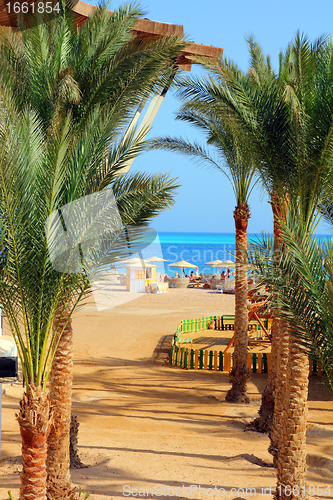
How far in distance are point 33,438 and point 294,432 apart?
326cm

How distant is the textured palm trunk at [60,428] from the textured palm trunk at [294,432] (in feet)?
9.21

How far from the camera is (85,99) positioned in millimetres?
6027

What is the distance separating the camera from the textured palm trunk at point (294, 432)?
5559 millimetres

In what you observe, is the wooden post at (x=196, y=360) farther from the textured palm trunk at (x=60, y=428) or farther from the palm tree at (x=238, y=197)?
the textured palm trunk at (x=60, y=428)

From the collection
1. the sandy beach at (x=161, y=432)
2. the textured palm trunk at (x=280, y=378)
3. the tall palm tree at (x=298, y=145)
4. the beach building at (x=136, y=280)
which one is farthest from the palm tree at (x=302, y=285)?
the beach building at (x=136, y=280)

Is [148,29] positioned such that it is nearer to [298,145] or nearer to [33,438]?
[298,145]

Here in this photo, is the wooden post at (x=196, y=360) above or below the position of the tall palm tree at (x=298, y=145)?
below

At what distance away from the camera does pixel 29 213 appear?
15.6ft

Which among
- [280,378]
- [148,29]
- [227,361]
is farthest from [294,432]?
[227,361]

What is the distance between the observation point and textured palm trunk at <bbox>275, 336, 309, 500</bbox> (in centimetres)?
556

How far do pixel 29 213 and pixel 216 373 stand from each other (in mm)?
9527

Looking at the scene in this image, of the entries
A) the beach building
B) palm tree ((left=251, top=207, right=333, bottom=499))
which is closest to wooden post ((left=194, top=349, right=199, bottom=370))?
palm tree ((left=251, top=207, right=333, bottom=499))

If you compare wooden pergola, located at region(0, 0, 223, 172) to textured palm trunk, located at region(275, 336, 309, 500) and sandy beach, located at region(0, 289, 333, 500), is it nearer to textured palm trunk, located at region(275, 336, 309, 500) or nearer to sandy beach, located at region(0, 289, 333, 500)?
textured palm trunk, located at region(275, 336, 309, 500)

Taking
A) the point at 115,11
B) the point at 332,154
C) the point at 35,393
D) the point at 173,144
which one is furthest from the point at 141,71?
the point at 173,144
